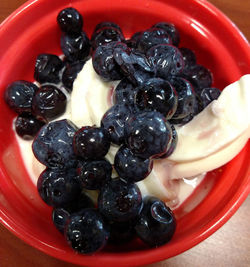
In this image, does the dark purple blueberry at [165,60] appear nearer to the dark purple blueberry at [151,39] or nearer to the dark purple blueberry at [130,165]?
the dark purple blueberry at [151,39]

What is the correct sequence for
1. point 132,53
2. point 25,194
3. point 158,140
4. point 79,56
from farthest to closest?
1. point 79,56
2. point 25,194
3. point 132,53
4. point 158,140

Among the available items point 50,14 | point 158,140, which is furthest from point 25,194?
point 50,14

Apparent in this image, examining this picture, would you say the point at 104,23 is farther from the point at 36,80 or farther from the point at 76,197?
the point at 76,197

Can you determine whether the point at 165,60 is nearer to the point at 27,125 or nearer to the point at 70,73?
the point at 70,73

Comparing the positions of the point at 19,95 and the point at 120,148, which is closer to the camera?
the point at 120,148

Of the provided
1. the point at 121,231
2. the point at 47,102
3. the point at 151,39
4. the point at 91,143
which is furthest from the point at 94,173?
the point at 151,39

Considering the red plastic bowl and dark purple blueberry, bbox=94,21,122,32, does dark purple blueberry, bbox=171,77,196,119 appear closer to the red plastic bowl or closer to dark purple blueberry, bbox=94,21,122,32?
the red plastic bowl
